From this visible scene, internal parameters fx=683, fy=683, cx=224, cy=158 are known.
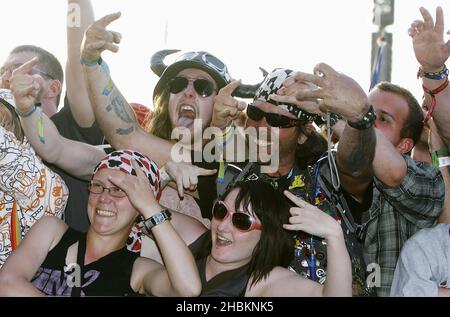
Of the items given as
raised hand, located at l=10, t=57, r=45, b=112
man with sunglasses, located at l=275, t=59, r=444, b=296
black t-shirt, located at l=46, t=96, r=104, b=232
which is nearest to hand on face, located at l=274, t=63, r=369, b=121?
man with sunglasses, located at l=275, t=59, r=444, b=296

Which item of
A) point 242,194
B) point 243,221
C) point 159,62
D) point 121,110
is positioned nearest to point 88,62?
point 121,110

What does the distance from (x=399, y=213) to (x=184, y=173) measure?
129 centimetres

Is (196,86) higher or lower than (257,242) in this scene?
higher

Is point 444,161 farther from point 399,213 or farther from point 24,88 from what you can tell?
point 24,88

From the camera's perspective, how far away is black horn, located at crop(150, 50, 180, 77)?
5.06 metres

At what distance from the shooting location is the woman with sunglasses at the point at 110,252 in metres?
3.49

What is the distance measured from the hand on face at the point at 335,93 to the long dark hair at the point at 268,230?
1.94ft

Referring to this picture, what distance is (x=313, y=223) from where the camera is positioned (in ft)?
11.0

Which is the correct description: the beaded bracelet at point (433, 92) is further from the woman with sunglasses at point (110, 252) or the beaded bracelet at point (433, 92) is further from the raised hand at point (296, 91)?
the woman with sunglasses at point (110, 252)

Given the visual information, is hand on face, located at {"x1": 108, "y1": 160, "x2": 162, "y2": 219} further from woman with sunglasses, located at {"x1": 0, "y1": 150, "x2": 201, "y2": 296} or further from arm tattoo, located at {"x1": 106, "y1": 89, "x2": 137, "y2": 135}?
arm tattoo, located at {"x1": 106, "y1": 89, "x2": 137, "y2": 135}

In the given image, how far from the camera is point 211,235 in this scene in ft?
12.5

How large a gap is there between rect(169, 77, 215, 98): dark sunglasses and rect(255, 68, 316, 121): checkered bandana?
473mm

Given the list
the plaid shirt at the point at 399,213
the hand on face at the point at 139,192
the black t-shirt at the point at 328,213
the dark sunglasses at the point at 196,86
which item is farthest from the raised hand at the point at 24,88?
the plaid shirt at the point at 399,213

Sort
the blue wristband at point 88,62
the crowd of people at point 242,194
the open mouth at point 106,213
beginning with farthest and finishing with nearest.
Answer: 1. the blue wristband at point 88,62
2. the open mouth at point 106,213
3. the crowd of people at point 242,194
